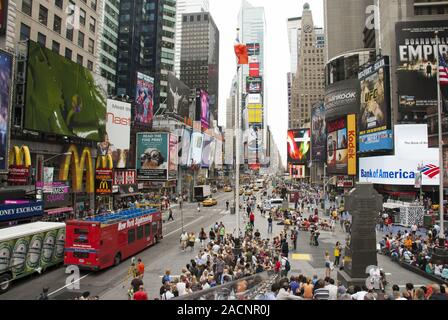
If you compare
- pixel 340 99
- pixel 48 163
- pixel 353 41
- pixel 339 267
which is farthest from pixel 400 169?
pixel 353 41

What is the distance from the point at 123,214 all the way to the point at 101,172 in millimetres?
19722

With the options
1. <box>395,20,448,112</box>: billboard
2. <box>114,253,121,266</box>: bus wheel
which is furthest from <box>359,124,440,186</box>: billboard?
<box>114,253,121,266</box>: bus wheel

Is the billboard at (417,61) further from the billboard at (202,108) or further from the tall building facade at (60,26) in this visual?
the billboard at (202,108)

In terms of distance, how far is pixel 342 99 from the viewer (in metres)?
61.4

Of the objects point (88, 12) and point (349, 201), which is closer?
point (349, 201)

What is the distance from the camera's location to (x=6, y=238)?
613 inches

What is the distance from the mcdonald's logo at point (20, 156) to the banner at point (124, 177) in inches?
653

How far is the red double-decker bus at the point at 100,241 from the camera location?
1853 centimetres

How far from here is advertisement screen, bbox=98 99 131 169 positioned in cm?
5053

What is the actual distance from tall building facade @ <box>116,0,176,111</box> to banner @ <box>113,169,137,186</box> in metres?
57.0

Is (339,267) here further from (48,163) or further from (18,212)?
(48,163)

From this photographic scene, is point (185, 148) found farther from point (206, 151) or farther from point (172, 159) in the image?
point (206, 151)

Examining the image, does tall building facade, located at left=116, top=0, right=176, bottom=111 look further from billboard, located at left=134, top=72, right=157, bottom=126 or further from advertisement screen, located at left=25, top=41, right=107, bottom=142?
advertisement screen, located at left=25, top=41, right=107, bottom=142

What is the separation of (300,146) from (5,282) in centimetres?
10353
